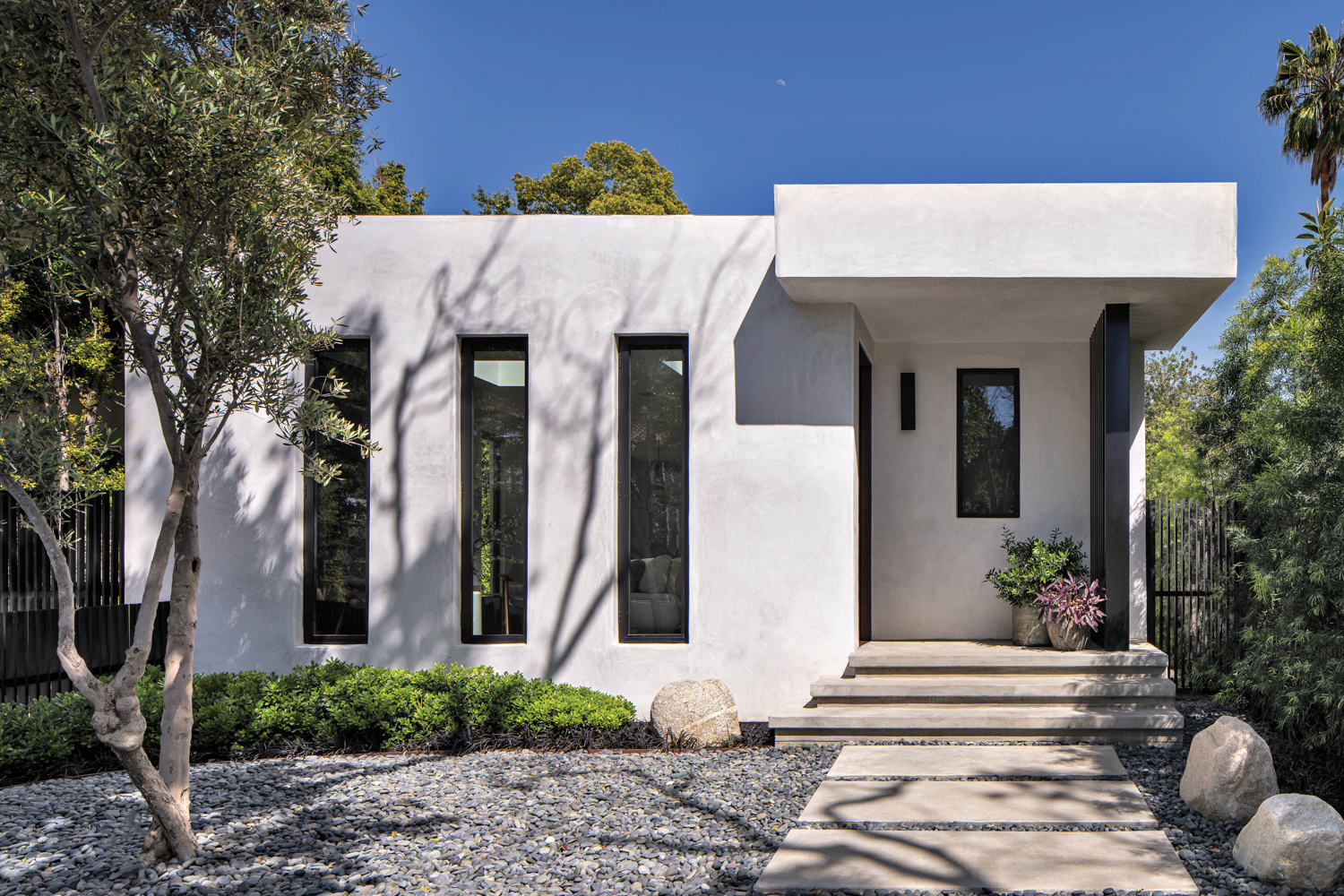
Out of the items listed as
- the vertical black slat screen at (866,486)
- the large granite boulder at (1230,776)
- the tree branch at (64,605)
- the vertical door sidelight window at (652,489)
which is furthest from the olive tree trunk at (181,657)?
→ the vertical black slat screen at (866,486)

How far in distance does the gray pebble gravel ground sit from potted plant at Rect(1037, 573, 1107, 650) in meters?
1.31

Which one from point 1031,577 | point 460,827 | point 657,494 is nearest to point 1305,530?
point 1031,577

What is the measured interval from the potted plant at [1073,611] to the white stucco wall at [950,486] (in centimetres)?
116

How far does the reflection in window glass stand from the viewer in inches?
278

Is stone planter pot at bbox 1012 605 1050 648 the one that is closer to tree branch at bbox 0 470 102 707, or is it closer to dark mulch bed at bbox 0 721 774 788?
dark mulch bed at bbox 0 721 774 788

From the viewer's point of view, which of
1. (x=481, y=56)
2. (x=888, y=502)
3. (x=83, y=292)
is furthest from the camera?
(x=481, y=56)

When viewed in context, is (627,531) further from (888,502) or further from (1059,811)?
(1059,811)

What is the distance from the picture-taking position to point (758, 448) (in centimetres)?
695

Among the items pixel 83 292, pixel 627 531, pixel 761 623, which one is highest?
pixel 83 292

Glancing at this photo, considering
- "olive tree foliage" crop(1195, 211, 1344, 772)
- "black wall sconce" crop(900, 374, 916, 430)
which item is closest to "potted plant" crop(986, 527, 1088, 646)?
"olive tree foliage" crop(1195, 211, 1344, 772)

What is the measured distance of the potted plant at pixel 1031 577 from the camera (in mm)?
7496

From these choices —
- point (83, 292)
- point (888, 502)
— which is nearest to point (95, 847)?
point (83, 292)

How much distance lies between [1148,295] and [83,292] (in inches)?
267

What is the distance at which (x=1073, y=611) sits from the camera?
276 inches
